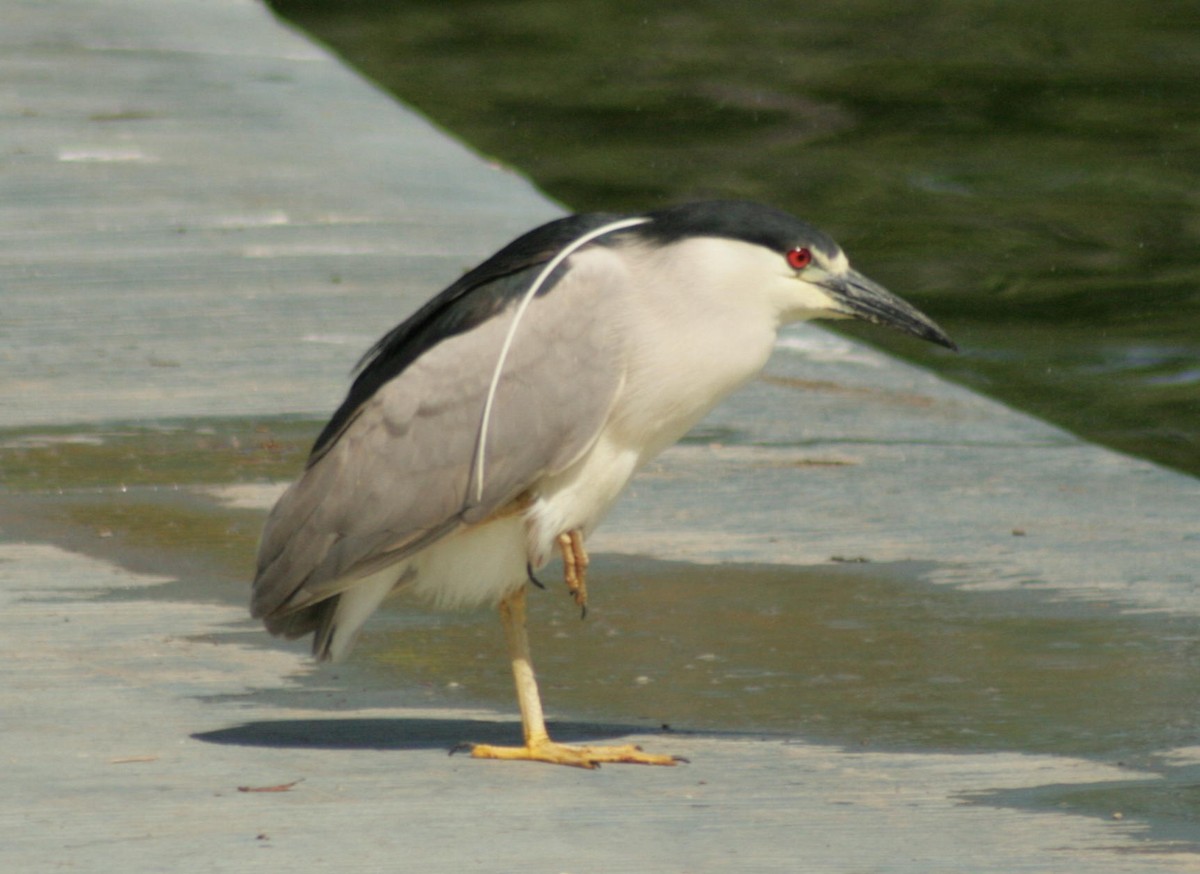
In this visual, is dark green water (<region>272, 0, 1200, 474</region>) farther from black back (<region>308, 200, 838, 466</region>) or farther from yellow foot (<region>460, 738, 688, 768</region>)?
yellow foot (<region>460, 738, 688, 768</region>)

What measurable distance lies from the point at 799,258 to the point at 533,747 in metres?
1.36

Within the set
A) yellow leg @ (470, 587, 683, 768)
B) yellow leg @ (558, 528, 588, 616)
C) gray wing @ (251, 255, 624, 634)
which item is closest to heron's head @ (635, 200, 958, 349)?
gray wing @ (251, 255, 624, 634)

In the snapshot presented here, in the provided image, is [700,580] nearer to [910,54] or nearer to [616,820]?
[616,820]

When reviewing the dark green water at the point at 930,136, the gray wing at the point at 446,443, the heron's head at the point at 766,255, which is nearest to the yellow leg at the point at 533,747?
the gray wing at the point at 446,443

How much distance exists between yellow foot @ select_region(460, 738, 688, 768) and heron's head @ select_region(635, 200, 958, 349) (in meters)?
1.13

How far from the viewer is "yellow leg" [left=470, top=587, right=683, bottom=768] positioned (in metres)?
5.73

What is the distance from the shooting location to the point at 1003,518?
8250mm

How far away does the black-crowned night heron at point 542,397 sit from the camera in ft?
18.9

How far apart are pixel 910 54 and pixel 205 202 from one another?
9833 millimetres

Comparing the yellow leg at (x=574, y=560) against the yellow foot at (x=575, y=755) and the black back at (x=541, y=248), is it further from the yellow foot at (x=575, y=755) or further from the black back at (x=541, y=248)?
the black back at (x=541, y=248)

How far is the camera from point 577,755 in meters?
5.73

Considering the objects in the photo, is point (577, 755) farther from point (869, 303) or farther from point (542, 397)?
point (869, 303)

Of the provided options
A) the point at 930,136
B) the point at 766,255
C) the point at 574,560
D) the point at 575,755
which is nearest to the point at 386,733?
the point at 575,755

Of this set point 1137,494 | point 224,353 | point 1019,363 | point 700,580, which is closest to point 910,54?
point 1019,363
